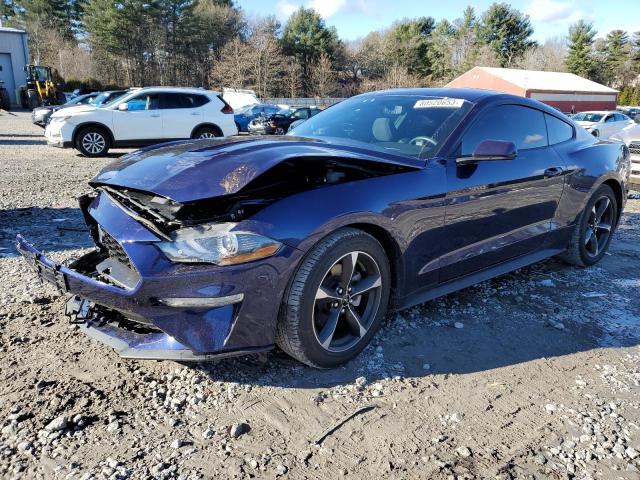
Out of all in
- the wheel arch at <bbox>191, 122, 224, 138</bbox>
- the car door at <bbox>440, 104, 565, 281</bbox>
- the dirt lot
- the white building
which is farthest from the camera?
the white building

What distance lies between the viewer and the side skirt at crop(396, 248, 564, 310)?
317 cm

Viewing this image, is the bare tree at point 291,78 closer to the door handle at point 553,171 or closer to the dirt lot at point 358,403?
the door handle at point 553,171

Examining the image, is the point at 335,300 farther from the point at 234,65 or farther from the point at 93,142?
the point at 234,65

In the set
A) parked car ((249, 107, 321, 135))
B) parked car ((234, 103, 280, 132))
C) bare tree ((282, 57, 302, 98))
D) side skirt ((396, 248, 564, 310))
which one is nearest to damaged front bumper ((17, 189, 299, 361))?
side skirt ((396, 248, 564, 310))

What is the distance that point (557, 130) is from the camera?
434 centimetres

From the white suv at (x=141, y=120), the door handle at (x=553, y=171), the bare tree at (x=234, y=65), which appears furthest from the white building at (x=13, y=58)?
A: the door handle at (x=553, y=171)

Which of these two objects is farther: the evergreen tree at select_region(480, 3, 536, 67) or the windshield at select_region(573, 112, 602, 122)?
the evergreen tree at select_region(480, 3, 536, 67)

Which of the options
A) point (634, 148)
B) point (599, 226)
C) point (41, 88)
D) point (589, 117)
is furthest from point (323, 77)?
point (599, 226)

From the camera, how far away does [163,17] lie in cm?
5231

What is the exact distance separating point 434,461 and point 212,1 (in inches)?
2568

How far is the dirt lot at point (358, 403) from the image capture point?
2.14m

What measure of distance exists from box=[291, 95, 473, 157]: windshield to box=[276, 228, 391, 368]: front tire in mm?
858

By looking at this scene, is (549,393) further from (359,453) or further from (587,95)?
(587,95)

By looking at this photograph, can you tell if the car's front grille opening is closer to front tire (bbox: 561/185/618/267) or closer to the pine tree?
front tire (bbox: 561/185/618/267)
